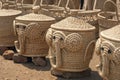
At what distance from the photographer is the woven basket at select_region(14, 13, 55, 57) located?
4922 mm

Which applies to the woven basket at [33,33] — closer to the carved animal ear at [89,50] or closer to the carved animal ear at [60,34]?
the carved animal ear at [60,34]

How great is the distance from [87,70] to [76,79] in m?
0.25

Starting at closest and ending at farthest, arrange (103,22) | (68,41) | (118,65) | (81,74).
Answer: (118,65) < (68,41) < (81,74) < (103,22)

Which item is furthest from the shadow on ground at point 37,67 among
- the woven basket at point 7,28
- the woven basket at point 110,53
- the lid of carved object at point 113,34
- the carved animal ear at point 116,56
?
the carved animal ear at point 116,56

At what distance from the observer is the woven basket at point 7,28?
572cm

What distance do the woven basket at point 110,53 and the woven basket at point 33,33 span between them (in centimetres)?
157

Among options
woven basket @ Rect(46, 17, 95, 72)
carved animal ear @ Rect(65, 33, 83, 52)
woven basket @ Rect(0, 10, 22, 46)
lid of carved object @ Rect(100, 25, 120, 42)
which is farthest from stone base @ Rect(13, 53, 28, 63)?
lid of carved object @ Rect(100, 25, 120, 42)

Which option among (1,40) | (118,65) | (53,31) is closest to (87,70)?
(53,31)

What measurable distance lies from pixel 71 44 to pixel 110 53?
2.69 ft

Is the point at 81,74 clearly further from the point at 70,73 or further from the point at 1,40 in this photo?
the point at 1,40

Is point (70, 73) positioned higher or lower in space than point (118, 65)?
lower

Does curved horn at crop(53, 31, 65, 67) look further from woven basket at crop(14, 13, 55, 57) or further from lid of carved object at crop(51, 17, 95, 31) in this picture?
woven basket at crop(14, 13, 55, 57)

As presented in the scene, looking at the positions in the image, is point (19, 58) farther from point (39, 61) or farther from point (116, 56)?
point (116, 56)

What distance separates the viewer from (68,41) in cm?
411
